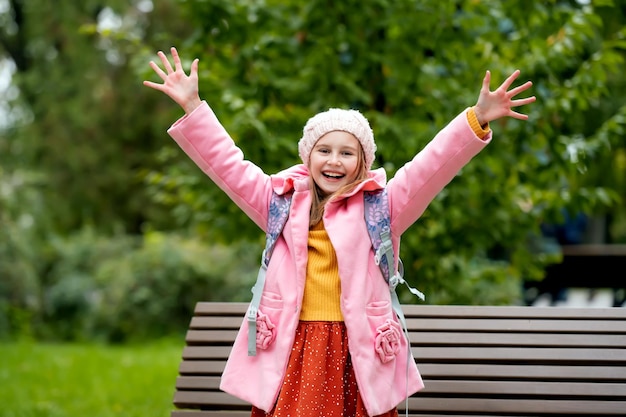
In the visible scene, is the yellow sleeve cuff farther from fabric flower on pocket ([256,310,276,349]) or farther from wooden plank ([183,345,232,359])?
wooden plank ([183,345,232,359])

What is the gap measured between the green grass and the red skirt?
296cm

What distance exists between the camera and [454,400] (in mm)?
3533

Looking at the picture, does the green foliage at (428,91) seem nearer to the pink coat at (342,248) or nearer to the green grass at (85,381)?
the green grass at (85,381)

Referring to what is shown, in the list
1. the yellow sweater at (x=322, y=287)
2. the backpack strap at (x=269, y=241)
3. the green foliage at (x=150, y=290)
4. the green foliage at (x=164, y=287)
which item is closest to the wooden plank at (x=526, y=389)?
the yellow sweater at (x=322, y=287)

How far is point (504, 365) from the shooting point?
356cm

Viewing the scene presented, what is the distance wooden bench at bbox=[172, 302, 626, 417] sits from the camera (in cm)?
347

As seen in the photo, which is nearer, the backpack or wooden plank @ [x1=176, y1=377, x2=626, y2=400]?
the backpack

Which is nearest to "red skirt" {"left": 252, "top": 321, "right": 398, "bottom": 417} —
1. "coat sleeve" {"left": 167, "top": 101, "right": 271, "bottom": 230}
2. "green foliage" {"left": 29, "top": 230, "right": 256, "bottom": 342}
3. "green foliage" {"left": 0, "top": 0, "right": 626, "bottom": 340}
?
"coat sleeve" {"left": 167, "top": 101, "right": 271, "bottom": 230}

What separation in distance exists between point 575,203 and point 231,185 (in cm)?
296

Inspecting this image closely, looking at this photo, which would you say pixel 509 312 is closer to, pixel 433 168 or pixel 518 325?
pixel 518 325

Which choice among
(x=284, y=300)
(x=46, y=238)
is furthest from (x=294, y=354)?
(x=46, y=238)

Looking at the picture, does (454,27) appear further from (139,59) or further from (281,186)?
(281,186)

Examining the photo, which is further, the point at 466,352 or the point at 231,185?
the point at 466,352

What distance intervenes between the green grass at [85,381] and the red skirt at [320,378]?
2.96 m
